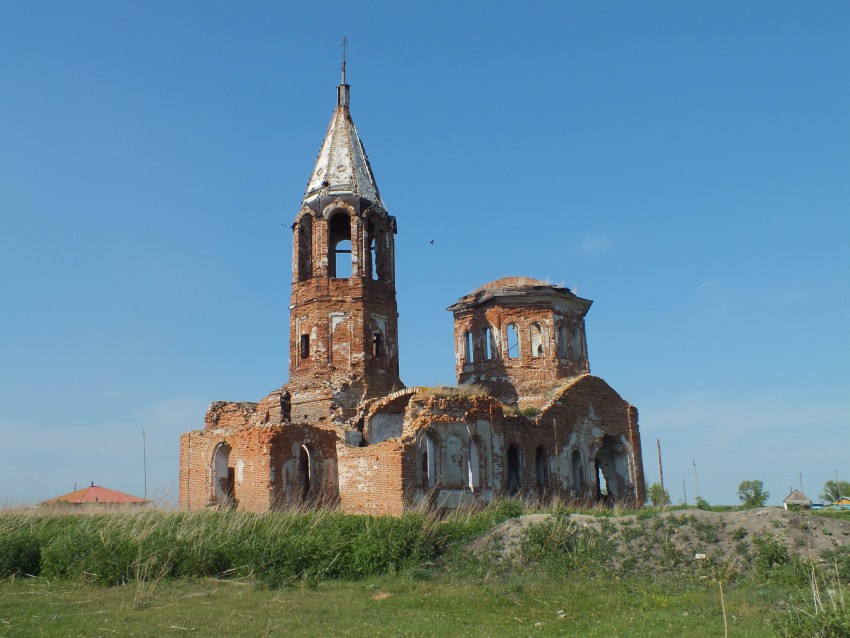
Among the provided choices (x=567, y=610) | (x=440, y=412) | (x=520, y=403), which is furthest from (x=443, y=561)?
(x=520, y=403)

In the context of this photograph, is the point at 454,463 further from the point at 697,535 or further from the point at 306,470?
the point at 697,535

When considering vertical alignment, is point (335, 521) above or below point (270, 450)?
below

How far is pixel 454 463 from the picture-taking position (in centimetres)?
1859

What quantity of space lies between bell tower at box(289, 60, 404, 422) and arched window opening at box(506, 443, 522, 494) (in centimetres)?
429

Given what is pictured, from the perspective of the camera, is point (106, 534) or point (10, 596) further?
point (106, 534)

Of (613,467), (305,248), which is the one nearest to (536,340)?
(613,467)

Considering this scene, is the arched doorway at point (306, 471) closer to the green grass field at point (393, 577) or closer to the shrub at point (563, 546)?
the green grass field at point (393, 577)

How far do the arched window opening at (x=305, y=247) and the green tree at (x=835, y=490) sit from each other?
157 feet

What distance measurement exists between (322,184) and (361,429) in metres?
8.47

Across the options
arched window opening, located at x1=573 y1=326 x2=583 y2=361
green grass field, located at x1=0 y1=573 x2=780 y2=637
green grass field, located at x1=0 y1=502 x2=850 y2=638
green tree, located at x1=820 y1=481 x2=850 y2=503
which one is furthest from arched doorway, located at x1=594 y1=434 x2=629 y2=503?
green tree, located at x1=820 y1=481 x2=850 y2=503

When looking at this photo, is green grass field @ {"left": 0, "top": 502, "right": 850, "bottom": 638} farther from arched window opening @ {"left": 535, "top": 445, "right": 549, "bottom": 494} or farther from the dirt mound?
arched window opening @ {"left": 535, "top": 445, "right": 549, "bottom": 494}

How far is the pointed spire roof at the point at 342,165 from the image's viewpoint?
952 inches

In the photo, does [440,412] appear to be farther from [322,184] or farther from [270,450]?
[322,184]

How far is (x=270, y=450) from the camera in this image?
19.0 metres
